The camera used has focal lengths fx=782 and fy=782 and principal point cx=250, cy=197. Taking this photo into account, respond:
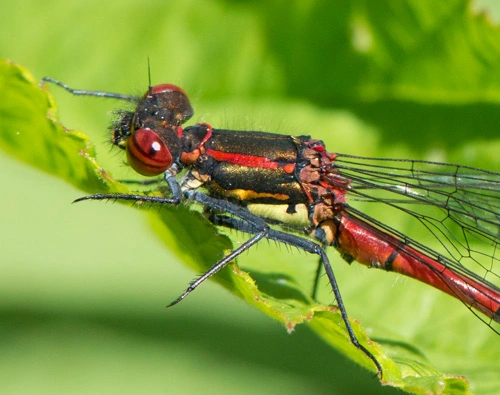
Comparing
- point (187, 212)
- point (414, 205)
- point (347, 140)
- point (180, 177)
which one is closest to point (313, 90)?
point (347, 140)

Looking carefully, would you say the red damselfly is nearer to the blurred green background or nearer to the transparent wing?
the transparent wing

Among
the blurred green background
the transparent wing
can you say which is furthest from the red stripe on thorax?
the transparent wing

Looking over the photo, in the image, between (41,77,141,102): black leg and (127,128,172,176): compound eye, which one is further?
(41,77,141,102): black leg

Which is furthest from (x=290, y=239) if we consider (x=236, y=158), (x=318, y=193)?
(x=236, y=158)

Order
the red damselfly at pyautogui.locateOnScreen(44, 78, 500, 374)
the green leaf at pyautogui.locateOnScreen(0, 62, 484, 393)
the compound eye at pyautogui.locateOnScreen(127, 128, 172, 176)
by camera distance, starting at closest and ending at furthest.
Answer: the green leaf at pyautogui.locateOnScreen(0, 62, 484, 393) → the compound eye at pyautogui.locateOnScreen(127, 128, 172, 176) → the red damselfly at pyautogui.locateOnScreen(44, 78, 500, 374)

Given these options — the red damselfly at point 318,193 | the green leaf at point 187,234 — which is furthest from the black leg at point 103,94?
the green leaf at point 187,234

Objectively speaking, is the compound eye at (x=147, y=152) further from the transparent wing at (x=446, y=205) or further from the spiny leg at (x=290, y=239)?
the transparent wing at (x=446, y=205)
